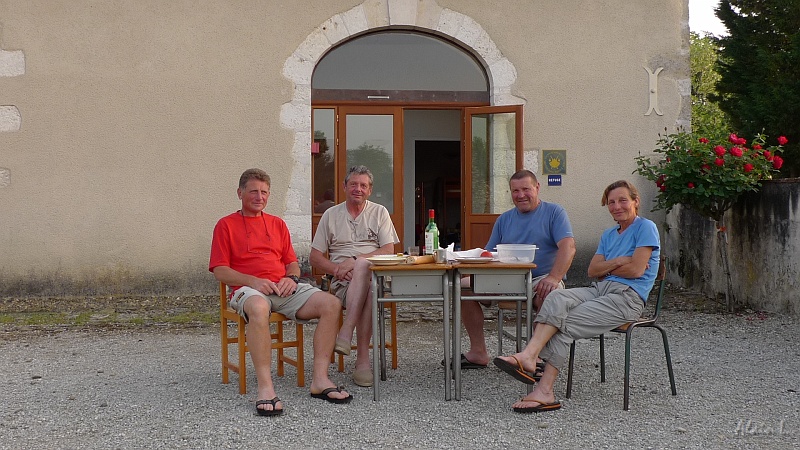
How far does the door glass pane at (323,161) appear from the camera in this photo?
8.41 metres

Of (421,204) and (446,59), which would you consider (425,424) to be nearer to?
(446,59)

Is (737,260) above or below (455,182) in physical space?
below

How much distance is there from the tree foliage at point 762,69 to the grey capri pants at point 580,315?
6.01 metres

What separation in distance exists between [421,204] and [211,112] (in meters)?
6.37

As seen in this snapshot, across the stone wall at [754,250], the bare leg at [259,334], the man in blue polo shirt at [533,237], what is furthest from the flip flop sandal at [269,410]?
the stone wall at [754,250]

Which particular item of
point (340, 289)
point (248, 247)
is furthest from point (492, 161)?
point (248, 247)

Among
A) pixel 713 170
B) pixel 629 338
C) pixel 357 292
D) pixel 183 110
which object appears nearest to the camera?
pixel 629 338

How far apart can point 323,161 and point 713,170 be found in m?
3.63

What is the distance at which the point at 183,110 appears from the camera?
8.05 m

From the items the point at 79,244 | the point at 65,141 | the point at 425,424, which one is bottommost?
the point at 425,424

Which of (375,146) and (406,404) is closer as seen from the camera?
(406,404)

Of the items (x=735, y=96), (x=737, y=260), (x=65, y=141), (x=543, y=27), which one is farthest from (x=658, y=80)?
(x=65, y=141)

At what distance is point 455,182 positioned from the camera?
551 inches

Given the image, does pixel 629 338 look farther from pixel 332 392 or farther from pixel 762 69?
pixel 762 69
